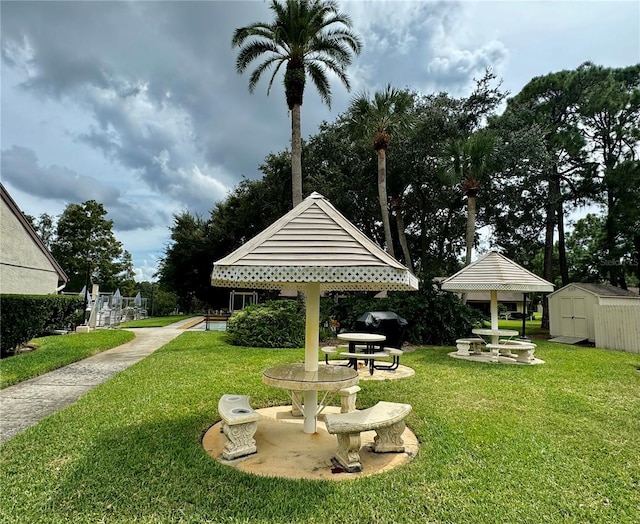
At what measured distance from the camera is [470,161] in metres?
16.0

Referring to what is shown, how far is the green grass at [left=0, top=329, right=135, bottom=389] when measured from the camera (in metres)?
7.35

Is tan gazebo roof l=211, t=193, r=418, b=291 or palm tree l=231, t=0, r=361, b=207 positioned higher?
palm tree l=231, t=0, r=361, b=207

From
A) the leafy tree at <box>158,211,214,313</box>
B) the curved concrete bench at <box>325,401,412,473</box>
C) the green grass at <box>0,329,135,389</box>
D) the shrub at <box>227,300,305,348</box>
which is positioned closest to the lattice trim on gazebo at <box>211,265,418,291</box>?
the curved concrete bench at <box>325,401,412,473</box>

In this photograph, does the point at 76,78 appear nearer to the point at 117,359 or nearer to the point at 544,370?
the point at 117,359

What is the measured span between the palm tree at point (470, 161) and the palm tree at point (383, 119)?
2.53m

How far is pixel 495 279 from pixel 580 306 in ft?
26.5

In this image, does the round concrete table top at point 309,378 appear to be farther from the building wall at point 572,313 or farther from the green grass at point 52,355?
the building wall at point 572,313

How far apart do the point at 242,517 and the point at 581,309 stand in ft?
57.1

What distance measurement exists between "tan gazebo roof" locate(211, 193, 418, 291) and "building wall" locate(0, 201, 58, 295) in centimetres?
1511

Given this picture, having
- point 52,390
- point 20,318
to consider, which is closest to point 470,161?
point 52,390

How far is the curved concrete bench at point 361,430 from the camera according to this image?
11.2ft

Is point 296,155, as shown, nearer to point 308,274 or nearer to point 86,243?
point 308,274

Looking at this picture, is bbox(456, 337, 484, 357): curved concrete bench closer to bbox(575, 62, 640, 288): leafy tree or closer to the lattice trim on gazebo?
the lattice trim on gazebo

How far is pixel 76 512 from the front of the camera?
2.73m
